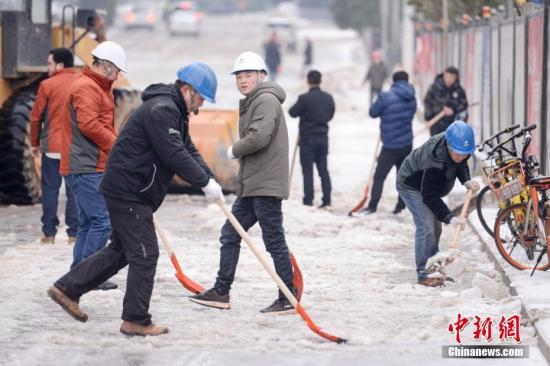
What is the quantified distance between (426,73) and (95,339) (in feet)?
81.8

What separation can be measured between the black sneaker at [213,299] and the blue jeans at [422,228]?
1.78 meters

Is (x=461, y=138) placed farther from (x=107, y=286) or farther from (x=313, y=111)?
(x=313, y=111)

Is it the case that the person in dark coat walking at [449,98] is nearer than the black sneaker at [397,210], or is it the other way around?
the black sneaker at [397,210]

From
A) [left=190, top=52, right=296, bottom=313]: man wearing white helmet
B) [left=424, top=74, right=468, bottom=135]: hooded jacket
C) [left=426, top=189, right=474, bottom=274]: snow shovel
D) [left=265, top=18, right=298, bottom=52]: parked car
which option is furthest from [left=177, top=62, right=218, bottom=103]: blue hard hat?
[left=265, top=18, right=298, bottom=52]: parked car

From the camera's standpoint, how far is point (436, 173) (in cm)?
985

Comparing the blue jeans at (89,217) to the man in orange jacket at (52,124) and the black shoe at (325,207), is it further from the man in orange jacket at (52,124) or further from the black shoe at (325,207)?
the black shoe at (325,207)

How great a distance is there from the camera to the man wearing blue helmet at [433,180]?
964cm

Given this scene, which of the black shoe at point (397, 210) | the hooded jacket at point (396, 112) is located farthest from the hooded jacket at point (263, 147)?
the black shoe at point (397, 210)

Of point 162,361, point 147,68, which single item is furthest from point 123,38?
point 162,361

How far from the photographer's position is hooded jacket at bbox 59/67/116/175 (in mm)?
9953

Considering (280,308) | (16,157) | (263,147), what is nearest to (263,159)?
(263,147)

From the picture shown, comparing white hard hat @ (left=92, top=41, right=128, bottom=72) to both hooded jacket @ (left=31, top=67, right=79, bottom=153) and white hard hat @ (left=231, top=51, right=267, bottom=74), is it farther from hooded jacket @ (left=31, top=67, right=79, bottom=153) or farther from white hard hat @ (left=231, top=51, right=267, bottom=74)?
hooded jacket @ (left=31, top=67, right=79, bottom=153)

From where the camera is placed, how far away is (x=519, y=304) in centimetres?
901

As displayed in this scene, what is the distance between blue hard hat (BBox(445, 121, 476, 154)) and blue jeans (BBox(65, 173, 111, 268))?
2.55 meters
